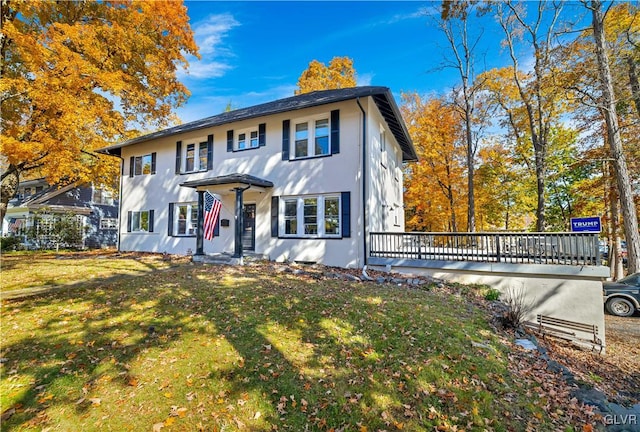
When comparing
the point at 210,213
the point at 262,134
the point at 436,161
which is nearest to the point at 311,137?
the point at 262,134

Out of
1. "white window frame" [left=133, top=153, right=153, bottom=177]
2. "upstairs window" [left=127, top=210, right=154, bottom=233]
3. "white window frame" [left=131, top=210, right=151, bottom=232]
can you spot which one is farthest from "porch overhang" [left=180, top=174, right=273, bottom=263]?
"white window frame" [left=131, top=210, right=151, bottom=232]

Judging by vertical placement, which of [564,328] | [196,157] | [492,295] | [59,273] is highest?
[196,157]

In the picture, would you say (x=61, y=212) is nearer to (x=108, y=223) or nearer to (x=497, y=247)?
(x=108, y=223)

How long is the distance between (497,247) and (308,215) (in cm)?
631

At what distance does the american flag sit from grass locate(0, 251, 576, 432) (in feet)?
13.4

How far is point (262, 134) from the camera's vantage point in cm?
1234

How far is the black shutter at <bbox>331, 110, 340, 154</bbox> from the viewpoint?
10852 mm

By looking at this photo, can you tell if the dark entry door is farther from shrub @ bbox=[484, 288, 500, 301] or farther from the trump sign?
the trump sign

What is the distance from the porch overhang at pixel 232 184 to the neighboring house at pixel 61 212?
15.8m

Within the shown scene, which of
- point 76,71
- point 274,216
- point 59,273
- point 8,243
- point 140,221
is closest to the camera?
point 59,273

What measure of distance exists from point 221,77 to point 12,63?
8.91 metres

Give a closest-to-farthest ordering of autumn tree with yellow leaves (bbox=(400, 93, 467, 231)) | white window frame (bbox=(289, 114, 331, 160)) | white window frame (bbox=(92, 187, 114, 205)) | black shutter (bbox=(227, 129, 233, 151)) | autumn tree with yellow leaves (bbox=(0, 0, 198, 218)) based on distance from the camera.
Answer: autumn tree with yellow leaves (bbox=(0, 0, 198, 218)) < white window frame (bbox=(289, 114, 331, 160)) < black shutter (bbox=(227, 129, 233, 151)) < autumn tree with yellow leaves (bbox=(400, 93, 467, 231)) < white window frame (bbox=(92, 187, 114, 205))

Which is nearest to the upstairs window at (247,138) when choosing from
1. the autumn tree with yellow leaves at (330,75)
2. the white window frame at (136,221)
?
the white window frame at (136,221)

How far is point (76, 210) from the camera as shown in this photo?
23047 millimetres
